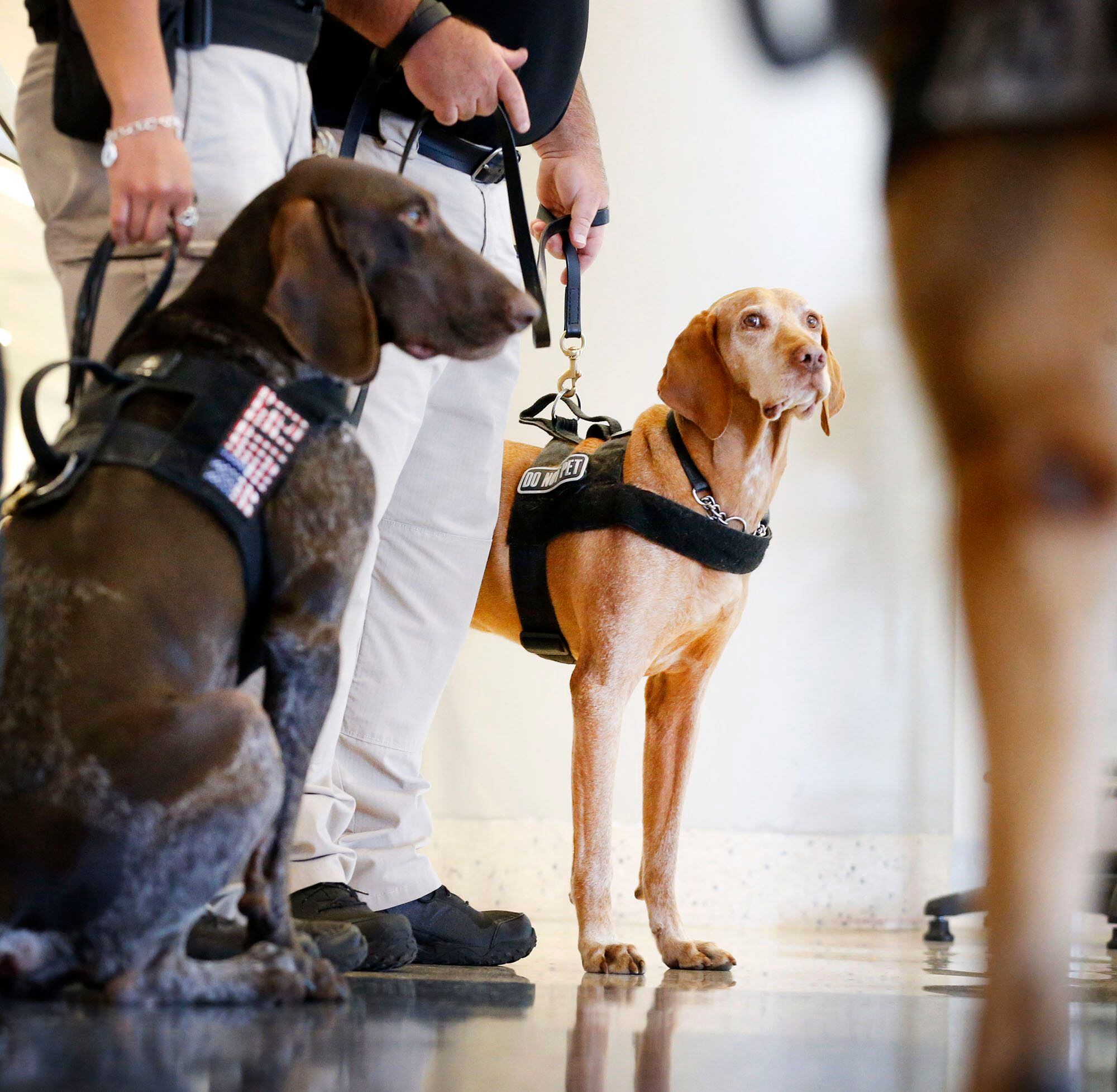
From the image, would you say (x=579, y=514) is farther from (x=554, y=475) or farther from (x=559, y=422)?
(x=559, y=422)

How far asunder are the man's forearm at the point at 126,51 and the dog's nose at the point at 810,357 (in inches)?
69.0

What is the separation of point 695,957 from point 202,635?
1605 millimetres

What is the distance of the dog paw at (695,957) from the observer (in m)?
2.58

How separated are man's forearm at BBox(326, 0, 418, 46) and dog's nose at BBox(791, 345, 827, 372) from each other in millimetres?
1316

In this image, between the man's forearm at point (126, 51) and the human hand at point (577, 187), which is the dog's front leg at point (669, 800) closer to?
the human hand at point (577, 187)

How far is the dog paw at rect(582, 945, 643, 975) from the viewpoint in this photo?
2.44 metres

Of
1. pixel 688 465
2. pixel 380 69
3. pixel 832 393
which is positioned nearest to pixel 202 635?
pixel 380 69

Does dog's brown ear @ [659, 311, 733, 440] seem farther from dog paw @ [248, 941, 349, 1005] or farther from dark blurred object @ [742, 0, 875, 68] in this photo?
dark blurred object @ [742, 0, 875, 68]

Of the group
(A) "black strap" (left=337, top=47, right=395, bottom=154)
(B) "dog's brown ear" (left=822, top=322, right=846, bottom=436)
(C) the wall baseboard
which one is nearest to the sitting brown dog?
(A) "black strap" (left=337, top=47, right=395, bottom=154)

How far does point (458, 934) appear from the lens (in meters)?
2.29

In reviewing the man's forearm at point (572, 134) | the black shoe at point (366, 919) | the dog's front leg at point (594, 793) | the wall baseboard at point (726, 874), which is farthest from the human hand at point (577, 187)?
the wall baseboard at point (726, 874)

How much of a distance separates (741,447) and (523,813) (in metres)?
2.21

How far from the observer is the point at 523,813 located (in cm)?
→ 468

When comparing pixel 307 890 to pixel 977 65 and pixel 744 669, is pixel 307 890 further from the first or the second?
pixel 744 669
